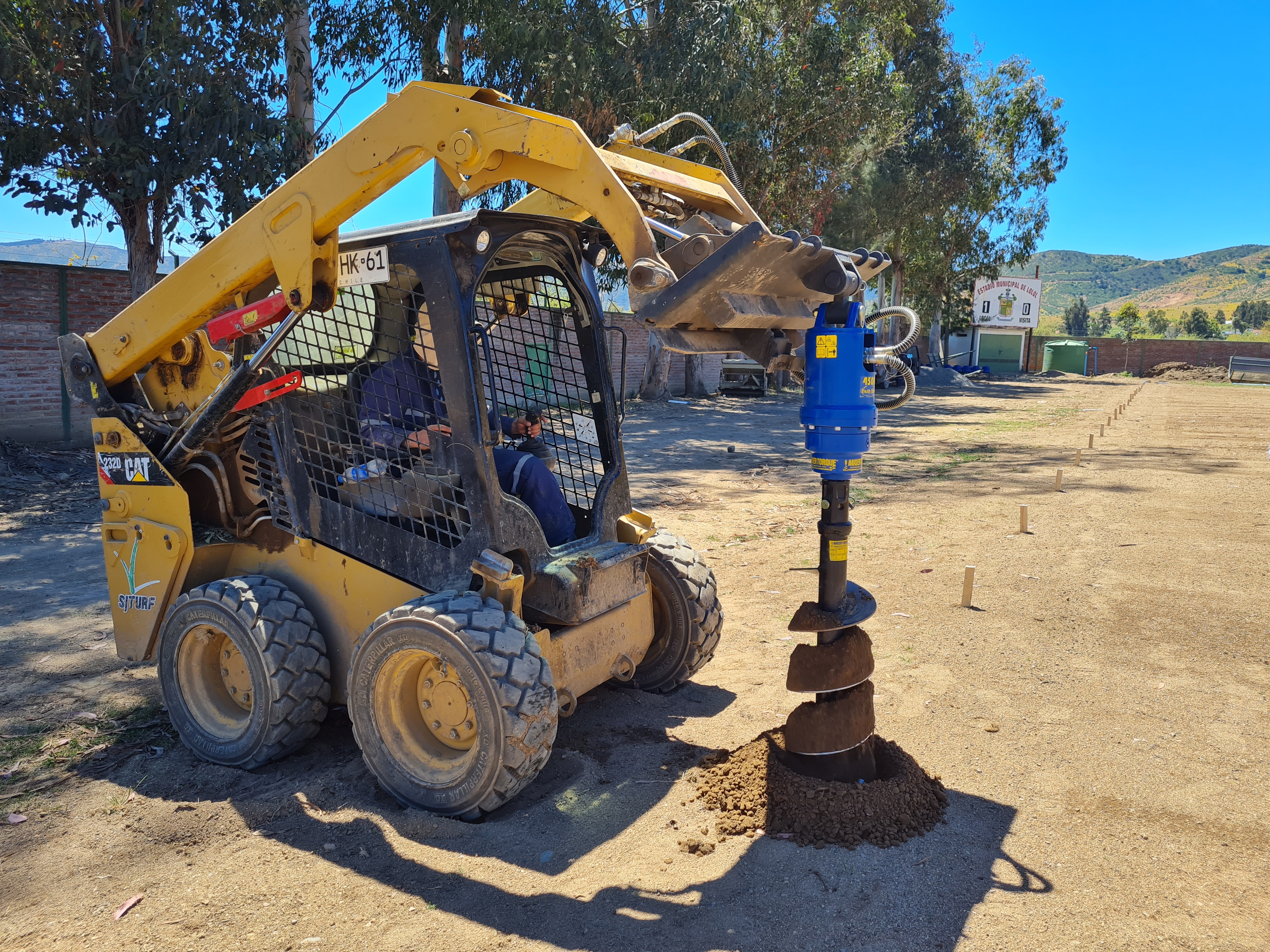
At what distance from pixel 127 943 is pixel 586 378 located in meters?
3.05

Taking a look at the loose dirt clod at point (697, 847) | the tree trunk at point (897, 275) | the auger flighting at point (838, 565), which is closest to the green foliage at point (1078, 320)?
the tree trunk at point (897, 275)

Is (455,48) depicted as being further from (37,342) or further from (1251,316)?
(1251,316)

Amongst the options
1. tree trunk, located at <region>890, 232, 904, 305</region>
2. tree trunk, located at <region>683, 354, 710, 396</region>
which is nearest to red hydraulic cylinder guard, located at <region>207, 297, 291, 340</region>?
tree trunk, located at <region>683, 354, 710, 396</region>

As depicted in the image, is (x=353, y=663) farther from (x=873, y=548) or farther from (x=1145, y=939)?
(x=873, y=548)

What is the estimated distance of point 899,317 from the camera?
12.6 ft

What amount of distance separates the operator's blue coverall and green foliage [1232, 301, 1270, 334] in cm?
11727

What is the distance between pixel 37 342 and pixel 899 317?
489 inches

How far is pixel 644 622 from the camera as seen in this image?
15.3 feet

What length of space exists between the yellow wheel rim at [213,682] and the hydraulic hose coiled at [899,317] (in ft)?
10.7

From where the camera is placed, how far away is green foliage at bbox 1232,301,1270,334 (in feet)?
329

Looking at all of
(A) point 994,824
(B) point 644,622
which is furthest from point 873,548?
(A) point 994,824

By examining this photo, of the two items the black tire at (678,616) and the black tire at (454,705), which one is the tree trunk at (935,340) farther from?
the black tire at (454,705)

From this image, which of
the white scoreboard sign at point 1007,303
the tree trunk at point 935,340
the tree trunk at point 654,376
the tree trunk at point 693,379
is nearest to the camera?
the tree trunk at point 654,376

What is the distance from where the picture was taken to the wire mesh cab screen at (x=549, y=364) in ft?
15.0
